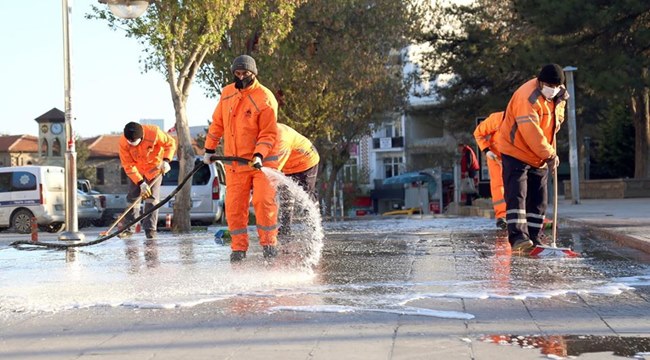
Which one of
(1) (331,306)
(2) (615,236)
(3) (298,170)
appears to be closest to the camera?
(1) (331,306)

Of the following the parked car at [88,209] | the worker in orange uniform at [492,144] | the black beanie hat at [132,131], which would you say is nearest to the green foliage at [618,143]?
the parked car at [88,209]

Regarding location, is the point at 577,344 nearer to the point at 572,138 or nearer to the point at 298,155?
the point at 298,155

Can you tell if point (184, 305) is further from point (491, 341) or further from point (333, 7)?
point (333, 7)

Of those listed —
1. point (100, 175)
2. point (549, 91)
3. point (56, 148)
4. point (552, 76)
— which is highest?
point (56, 148)

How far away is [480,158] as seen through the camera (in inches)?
981

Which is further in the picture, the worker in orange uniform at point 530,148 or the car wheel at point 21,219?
the car wheel at point 21,219

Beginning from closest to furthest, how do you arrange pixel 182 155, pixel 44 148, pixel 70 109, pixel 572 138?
pixel 70 109, pixel 182 155, pixel 572 138, pixel 44 148

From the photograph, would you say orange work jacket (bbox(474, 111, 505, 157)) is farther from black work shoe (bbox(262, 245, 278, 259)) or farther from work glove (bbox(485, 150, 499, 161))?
black work shoe (bbox(262, 245, 278, 259))

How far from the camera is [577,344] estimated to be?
476 centimetres

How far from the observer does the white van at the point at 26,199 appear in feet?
77.8

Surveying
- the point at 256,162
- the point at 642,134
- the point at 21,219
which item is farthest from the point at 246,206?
the point at 642,134

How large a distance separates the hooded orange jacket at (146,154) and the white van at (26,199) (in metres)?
10.9

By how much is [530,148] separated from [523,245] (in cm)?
92

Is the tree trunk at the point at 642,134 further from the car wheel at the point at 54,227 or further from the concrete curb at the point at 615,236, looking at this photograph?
the concrete curb at the point at 615,236
